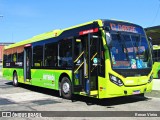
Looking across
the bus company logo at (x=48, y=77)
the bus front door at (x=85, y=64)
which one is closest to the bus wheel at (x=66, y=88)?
the bus front door at (x=85, y=64)

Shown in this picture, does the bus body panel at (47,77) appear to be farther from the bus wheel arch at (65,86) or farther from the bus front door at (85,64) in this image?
the bus front door at (85,64)

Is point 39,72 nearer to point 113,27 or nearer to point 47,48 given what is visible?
point 47,48

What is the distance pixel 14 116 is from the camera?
30.6 feet

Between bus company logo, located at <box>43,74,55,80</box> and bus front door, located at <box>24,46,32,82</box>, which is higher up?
bus front door, located at <box>24,46,32,82</box>

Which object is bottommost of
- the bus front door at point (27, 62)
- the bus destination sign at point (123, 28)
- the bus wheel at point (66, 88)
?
the bus wheel at point (66, 88)

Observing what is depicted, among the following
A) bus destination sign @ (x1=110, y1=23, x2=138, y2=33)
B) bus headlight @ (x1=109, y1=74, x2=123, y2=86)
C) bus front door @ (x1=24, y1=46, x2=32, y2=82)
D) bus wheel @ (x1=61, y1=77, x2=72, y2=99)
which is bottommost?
bus wheel @ (x1=61, y1=77, x2=72, y2=99)

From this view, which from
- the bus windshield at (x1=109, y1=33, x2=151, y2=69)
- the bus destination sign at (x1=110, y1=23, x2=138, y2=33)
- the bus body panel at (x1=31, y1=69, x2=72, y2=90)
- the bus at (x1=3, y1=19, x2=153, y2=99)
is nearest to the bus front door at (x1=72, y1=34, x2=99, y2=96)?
the bus at (x1=3, y1=19, x2=153, y2=99)

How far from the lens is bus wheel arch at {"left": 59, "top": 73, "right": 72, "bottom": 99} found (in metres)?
12.8

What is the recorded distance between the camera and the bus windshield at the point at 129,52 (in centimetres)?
1092

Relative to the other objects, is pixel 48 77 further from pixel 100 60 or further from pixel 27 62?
pixel 100 60

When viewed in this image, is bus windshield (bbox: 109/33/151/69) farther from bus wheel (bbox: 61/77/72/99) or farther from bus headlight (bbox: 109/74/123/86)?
bus wheel (bbox: 61/77/72/99)

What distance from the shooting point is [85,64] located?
464 inches

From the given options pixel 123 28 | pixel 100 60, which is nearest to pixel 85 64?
pixel 100 60

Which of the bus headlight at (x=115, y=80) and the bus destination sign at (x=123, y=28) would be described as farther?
the bus destination sign at (x=123, y=28)
